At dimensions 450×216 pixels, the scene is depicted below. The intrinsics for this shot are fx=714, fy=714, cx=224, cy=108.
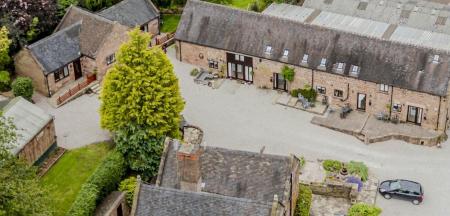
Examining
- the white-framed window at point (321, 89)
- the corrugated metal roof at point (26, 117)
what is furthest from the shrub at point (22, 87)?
the white-framed window at point (321, 89)

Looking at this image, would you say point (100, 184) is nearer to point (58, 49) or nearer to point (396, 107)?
point (58, 49)

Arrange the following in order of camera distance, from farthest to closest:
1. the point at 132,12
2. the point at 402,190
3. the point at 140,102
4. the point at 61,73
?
the point at 132,12 → the point at 61,73 → the point at 140,102 → the point at 402,190

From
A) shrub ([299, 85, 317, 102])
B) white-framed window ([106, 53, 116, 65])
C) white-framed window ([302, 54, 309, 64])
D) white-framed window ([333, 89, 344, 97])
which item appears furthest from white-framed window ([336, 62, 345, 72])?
white-framed window ([106, 53, 116, 65])

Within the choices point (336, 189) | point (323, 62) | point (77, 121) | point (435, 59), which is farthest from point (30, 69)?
point (435, 59)

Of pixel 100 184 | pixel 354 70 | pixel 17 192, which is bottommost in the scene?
pixel 100 184

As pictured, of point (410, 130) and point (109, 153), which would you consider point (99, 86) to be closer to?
point (109, 153)

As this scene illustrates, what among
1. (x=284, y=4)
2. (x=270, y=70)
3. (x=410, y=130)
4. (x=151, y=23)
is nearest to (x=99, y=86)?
(x=151, y=23)
